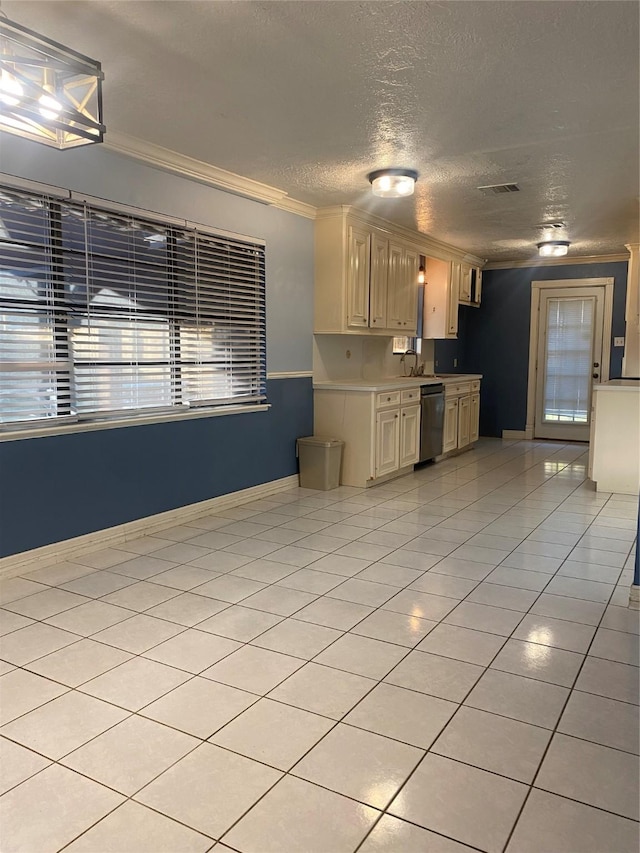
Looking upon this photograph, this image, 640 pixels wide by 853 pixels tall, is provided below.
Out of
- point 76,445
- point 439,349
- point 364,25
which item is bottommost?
point 76,445

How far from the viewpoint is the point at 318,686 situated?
234 centimetres

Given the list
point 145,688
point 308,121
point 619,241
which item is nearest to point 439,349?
point 619,241

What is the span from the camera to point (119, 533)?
400 centimetres

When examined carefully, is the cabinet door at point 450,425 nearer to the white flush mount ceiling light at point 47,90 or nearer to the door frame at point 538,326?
the door frame at point 538,326

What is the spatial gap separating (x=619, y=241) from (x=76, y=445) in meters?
6.06

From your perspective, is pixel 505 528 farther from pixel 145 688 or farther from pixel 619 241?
pixel 619 241

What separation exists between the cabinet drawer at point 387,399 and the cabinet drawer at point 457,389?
49.3 inches

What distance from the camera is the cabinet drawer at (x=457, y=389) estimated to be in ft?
23.1

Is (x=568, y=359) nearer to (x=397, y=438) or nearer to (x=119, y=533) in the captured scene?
(x=397, y=438)

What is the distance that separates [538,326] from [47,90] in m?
7.54

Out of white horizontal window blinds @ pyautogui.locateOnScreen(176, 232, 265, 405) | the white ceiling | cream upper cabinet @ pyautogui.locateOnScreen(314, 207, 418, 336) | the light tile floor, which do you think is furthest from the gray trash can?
the white ceiling

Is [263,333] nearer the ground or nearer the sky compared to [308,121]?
nearer the ground

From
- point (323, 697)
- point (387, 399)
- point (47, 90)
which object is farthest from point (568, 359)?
point (47, 90)

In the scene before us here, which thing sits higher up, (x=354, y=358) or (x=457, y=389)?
(x=354, y=358)
